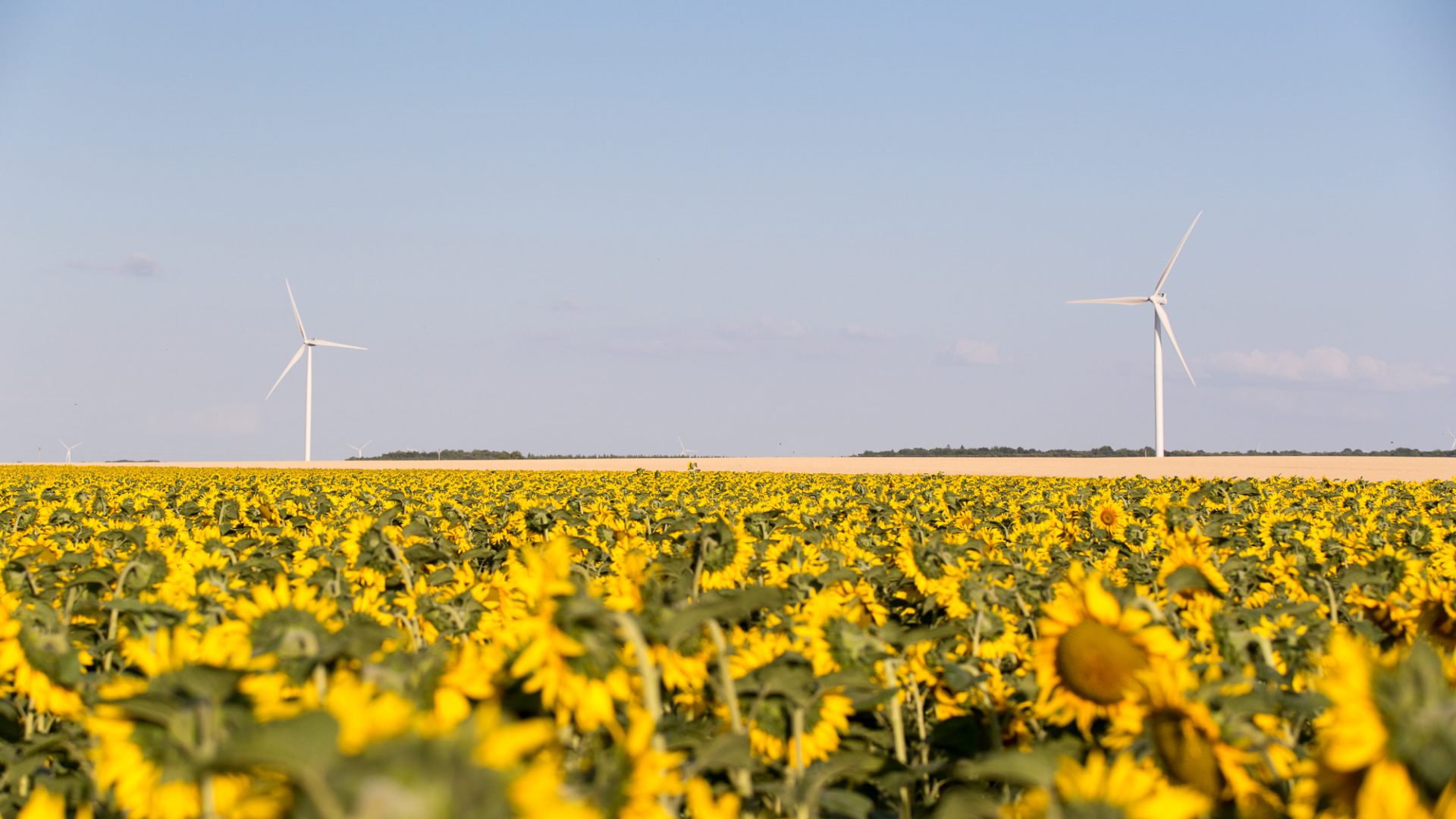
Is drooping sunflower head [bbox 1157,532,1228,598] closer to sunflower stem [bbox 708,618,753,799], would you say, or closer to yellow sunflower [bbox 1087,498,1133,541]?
sunflower stem [bbox 708,618,753,799]

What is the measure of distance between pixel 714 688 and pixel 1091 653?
101cm

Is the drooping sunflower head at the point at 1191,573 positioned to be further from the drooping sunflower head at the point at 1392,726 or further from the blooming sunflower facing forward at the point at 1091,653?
the drooping sunflower head at the point at 1392,726

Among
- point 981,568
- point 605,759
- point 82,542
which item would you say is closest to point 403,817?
point 605,759

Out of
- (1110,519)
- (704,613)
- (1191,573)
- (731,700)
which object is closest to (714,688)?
(731,700)

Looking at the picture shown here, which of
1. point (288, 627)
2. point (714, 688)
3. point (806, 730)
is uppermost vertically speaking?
point (288, 627)

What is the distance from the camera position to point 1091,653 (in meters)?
3.04

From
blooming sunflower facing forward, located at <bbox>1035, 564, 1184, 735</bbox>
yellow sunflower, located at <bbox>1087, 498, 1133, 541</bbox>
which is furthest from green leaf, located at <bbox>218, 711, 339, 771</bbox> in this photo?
yellow sunflower, located at <bbox>1087, 498, 1133, 541</bbox>

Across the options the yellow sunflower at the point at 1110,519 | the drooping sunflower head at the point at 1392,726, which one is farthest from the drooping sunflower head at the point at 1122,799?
the yellow sunflower at the point at 1110,519

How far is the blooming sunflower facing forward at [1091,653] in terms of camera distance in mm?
2959

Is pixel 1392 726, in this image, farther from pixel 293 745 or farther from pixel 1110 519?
pixel 1110 519

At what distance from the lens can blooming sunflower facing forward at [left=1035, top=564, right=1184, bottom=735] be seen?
2.96 m

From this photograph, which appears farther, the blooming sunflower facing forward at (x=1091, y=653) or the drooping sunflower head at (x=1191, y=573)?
the drooping sunflower head at (x=1191, y=573)

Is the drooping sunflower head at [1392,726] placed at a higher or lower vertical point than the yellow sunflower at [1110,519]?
higher

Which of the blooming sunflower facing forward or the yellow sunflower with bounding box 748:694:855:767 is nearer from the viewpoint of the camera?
the blooming sunflower facing forward
